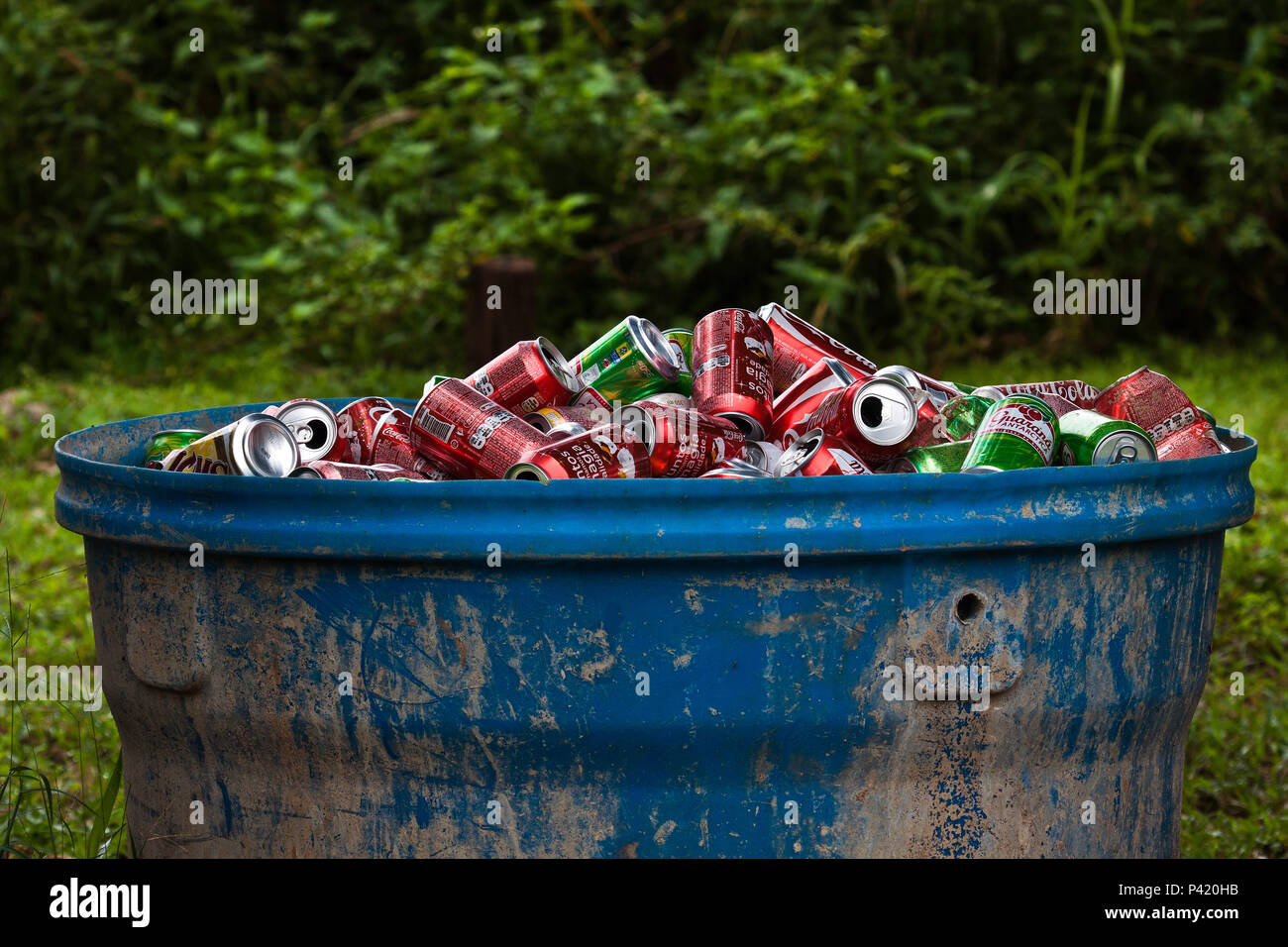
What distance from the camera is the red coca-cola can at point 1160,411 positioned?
1.95 meters

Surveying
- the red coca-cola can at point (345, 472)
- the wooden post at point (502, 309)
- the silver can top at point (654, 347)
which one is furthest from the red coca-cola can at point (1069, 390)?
the wooden post at point (502, 309)

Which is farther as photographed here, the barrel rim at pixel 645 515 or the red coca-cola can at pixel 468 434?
the red coca-cola can at pixel 468 434

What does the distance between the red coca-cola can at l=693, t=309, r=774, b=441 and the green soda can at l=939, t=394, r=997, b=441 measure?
10.1 inches

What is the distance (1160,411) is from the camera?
2031 mm

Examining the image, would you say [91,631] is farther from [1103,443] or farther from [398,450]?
[1103,443]

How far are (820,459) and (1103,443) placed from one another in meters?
0.38

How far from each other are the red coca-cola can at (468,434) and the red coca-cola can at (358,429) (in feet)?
0.41

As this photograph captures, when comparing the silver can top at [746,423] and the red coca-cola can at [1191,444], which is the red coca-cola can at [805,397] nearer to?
the silver can top at [746,423]

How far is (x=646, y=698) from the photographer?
1609mm

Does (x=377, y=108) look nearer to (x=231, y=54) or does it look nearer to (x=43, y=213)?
(x=231, y=54)

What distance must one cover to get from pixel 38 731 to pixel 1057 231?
4.91 metres

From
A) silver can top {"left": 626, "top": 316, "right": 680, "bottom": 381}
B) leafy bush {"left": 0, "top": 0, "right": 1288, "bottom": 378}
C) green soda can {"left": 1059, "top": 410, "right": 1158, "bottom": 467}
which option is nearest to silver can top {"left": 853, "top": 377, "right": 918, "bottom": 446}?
green soda can {"left": 1059, "top": 410, "right": 1158, "bottom": 467}
